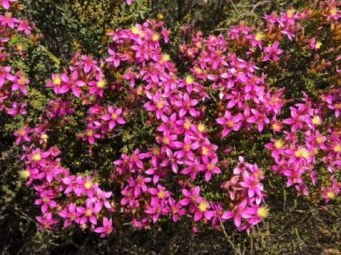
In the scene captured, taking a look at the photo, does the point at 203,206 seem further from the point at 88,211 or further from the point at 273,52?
the point at 273,52

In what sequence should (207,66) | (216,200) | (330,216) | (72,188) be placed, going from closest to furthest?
1. (72,188)
2. (216,200)
3. (207,66)
4. (330,216)

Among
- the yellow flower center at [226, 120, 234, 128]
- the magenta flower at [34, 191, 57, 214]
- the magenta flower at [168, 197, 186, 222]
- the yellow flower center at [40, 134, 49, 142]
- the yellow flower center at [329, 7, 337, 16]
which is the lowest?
the magenta flower at [34, 191, 57, 214]

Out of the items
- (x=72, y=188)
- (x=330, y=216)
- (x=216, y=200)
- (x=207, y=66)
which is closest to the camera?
(x=72, y=188)

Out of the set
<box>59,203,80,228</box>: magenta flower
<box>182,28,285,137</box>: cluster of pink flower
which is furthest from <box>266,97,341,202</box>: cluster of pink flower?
<box>59,203,80,228</box>: magenta flower

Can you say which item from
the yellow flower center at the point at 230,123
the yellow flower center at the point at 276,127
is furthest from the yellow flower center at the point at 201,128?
the yellow flower center at the point at 276,127

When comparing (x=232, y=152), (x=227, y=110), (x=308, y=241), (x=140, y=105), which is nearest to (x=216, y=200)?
(x=232, y=152)

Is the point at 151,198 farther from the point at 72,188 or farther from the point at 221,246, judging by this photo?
the point at 221,246

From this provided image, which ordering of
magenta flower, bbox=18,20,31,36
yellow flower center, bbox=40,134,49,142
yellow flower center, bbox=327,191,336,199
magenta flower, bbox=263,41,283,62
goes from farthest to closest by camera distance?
magenta flower, bbox=18,20,31,36
magenta flower, bbox=263,41,283,62
yellow flower center, bbox=327,191,336,199
yellow flower center, bbox=40,134,49,142

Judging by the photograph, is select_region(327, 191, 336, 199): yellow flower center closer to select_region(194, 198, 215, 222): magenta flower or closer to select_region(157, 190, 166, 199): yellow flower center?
select_region(194, 198, 215, 222): magenta flower
